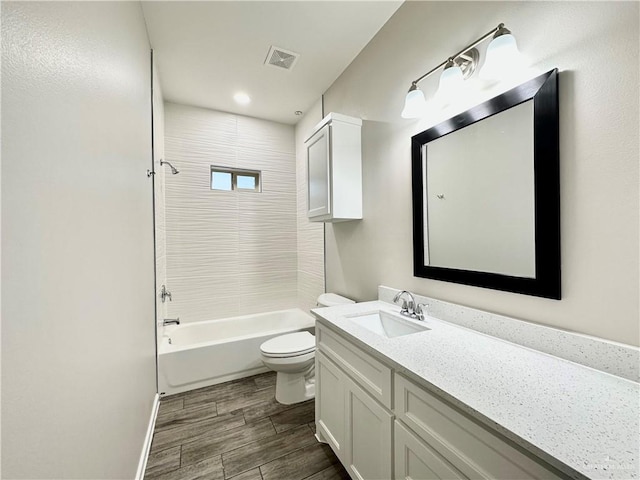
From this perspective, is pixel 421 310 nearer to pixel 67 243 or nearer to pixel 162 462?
pixel 67 243

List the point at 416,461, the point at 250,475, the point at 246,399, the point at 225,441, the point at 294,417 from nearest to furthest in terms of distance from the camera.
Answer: the point at 416,461 → the point at 250,475 → the point at 225,441 → the point at 294,417 → the point at 246,399

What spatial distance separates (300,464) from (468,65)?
2331 mm

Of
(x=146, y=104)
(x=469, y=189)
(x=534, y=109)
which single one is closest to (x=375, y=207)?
(x=469, y=189)

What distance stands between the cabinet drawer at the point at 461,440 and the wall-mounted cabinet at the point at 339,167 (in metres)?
1.34

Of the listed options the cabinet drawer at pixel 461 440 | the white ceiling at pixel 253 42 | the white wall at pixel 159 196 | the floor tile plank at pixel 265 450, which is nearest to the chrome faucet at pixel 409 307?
the cabinet drawer at pixel 461 440

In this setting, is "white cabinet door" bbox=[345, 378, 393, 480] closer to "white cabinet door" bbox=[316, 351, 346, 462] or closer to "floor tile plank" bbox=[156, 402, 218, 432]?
"white cabinet door" bbox=[316, 351, 346, 462]

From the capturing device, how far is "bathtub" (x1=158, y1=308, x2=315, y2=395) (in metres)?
2.24

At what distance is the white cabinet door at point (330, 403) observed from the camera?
134 centimetres

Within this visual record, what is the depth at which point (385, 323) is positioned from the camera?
5.17 ft

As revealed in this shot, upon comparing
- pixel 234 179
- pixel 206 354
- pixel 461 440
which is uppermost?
pixel 234 179

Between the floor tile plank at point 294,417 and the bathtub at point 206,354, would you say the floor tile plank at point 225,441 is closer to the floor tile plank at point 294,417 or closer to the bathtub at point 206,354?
the floor tile plank at point 294,417

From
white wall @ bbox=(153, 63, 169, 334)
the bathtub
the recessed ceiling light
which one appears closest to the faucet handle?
the bathtub

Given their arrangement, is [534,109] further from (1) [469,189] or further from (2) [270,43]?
(2) [270,43]

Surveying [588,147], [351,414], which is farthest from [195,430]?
[588,147]
